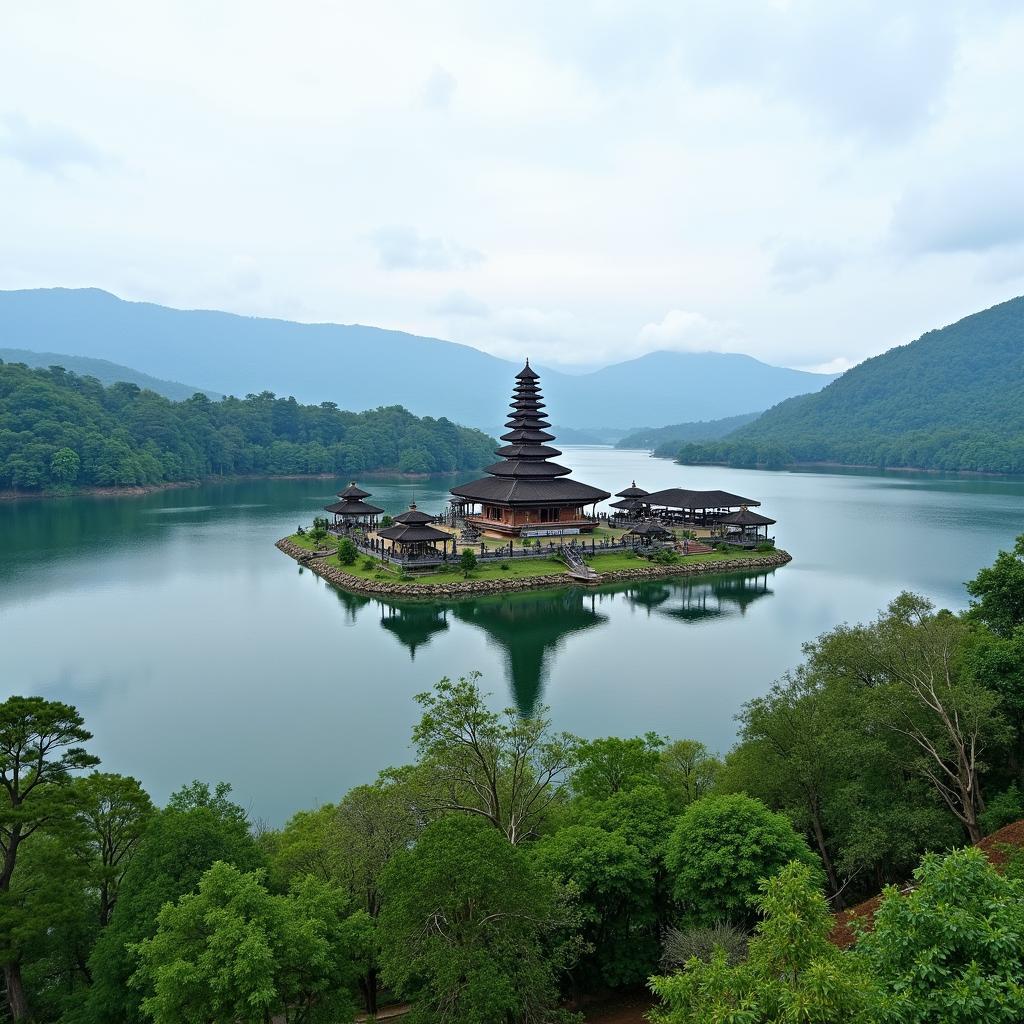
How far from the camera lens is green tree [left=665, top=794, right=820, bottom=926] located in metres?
10.1

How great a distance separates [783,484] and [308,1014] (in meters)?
96.7

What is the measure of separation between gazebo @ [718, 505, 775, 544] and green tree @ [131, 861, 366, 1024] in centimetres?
3926

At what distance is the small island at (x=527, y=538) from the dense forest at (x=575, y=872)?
72.7ft

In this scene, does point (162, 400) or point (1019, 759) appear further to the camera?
point (162, 400)

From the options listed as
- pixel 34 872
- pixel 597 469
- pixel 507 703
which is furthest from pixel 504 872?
pixel 597 469

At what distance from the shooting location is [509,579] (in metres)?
36.9

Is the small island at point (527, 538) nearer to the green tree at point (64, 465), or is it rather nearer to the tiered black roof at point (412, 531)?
the tiered black roof at point (412, 531)

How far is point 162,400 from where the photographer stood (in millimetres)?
97062

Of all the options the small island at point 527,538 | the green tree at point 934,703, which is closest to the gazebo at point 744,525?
the small island at point 527,538

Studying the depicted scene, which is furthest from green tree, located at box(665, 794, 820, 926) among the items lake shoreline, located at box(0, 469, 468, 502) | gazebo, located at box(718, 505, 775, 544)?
lake shoreline, located at box(0, 469, 468, 502)

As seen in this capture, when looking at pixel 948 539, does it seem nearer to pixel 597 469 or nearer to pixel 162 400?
pixel 597 469

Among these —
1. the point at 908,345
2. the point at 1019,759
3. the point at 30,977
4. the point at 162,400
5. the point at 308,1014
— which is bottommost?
the point at 30,977

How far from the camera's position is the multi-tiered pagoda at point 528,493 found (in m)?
45.1

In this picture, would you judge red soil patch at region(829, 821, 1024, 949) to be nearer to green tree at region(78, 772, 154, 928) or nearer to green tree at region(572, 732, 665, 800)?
green tree at region(572, 732, 665, 800)
